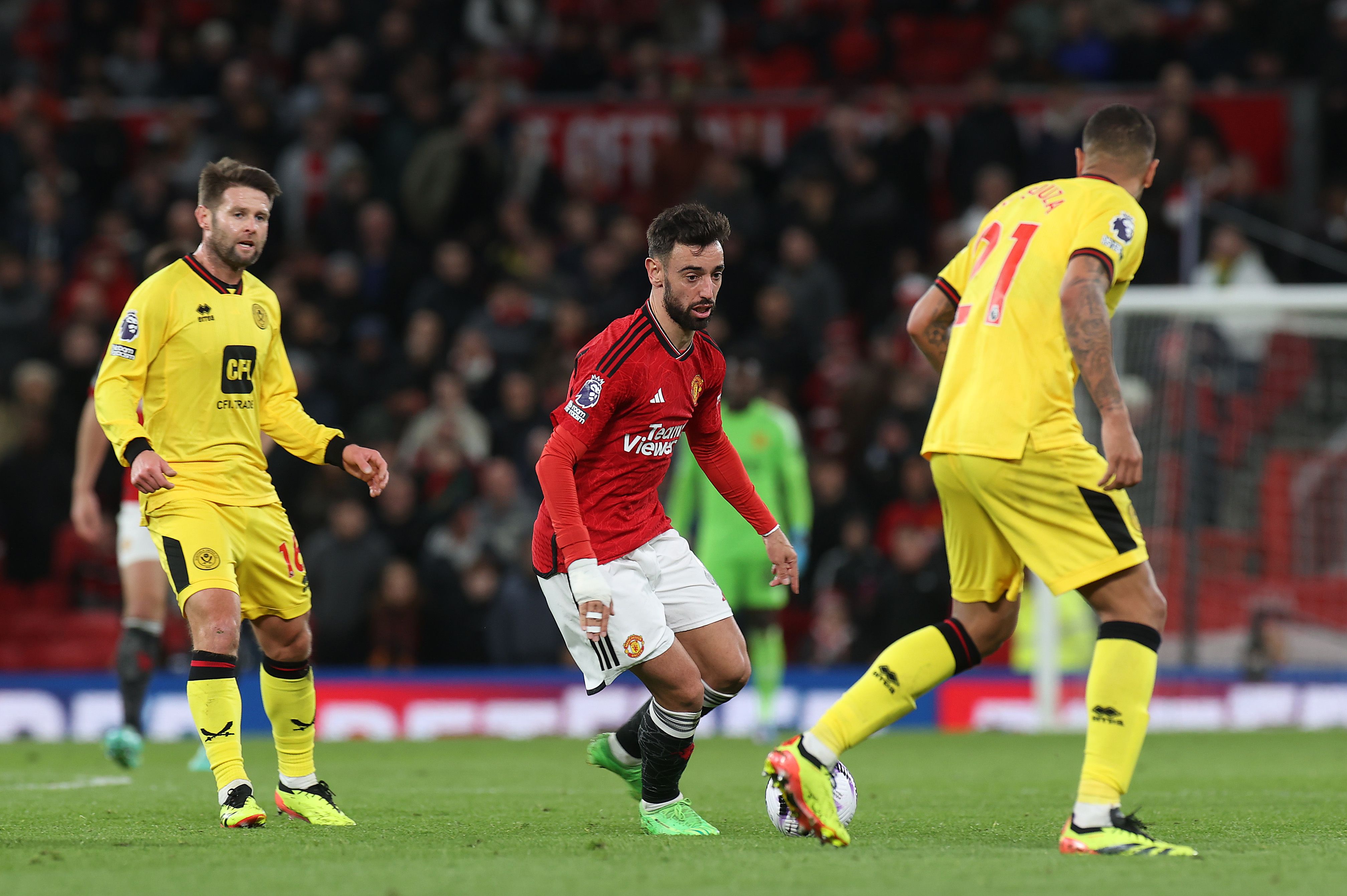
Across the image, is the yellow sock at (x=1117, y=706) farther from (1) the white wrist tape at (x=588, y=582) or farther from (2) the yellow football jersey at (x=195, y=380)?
(2) the yellow football jersey at (x=195, y=380)

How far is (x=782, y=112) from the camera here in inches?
615

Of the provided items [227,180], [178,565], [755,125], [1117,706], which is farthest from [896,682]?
[755,125]

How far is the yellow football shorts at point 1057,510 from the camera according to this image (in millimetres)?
4910

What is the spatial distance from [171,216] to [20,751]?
5784 millimetres

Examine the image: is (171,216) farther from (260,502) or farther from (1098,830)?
(1098,830)

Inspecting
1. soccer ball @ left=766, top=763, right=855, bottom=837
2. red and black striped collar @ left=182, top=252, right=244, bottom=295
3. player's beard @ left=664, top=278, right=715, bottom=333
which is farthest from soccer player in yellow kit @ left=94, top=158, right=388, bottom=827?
soccer ball @ left=766, top=763, right=855, bottom=837

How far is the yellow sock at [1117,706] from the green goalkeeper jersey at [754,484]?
567 centimetres

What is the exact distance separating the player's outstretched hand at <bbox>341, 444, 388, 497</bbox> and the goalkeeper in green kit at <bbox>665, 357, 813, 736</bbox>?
16.0 feet

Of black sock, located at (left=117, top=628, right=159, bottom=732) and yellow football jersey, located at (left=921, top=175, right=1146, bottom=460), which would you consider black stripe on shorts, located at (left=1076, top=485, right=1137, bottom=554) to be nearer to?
yellow football jersey, located at (left=921, top=175, right=1146, bottom=460)

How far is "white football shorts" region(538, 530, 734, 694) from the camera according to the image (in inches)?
212

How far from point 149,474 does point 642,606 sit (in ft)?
5.50

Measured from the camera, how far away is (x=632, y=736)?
6023 millimetres

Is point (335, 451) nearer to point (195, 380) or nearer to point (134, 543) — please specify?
point (195, 380)

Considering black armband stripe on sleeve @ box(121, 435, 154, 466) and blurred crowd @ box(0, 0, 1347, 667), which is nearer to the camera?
black armband stripe on sleeve @ box(121, 435, 154, 466)
